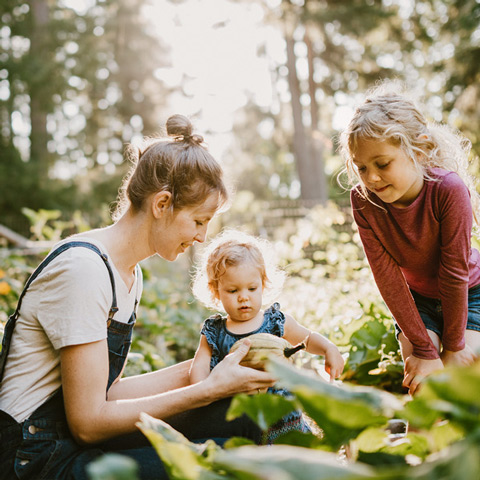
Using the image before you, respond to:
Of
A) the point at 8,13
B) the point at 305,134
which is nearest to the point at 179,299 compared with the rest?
the point at 305,134

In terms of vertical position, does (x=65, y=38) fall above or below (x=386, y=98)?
above

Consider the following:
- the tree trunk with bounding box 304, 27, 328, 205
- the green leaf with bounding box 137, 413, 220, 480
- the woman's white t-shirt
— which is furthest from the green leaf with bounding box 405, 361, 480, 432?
the tree trunk with bounding box 304, 27, 328, 205

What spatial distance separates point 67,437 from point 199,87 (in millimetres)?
20102

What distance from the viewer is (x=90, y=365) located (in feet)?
4.99

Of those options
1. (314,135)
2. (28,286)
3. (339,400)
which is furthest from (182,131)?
(314,135)

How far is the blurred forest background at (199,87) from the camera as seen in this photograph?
616cm

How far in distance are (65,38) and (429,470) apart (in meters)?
15.0

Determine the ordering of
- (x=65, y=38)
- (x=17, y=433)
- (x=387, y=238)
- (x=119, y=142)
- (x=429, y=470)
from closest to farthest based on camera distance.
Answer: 1. (x=429, y=470)
2. (x=17, y=433)
3. (x=387, y=238)
4. (x=65, y=38)
5. (x=119, y=142)

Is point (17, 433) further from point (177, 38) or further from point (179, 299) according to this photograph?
point (177, 38)

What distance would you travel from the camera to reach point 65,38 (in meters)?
13.6

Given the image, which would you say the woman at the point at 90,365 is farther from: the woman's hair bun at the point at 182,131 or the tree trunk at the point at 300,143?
the tree trunk at the point at 300,143

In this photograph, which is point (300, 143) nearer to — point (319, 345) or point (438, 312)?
point (438, 312)

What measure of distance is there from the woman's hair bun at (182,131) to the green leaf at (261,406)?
4.51ft

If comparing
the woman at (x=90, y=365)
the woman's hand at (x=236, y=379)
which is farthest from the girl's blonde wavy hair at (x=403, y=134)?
the woman's hand at (x=236, y=379)
